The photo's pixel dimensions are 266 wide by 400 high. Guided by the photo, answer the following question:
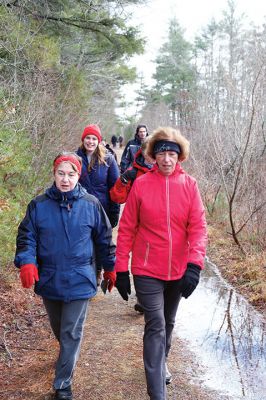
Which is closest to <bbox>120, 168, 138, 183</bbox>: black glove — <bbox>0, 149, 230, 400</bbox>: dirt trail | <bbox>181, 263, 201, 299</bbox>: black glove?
<bbox>0, 149, 230, 400</bbox>: dirt trail

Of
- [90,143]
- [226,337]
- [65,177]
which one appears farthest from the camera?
[90,143]

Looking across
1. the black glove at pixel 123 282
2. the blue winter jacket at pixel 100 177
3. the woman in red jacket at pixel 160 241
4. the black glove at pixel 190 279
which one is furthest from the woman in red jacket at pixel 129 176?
the black glove at pixel 190 279

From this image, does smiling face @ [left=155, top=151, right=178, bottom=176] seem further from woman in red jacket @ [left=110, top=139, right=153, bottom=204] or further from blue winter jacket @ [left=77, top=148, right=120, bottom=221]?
blue winter jacket @ [left=77, top=148, right=120, bottom=221]

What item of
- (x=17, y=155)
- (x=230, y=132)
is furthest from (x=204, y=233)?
(x=230, y=132)

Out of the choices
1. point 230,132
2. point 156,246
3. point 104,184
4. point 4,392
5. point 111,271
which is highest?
point 230,132

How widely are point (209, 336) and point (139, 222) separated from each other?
231 cm

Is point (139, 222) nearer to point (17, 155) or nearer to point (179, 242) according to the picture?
point (179, 242)

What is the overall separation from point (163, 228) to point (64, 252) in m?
0.79

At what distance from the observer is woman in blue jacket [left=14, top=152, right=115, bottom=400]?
336 cm

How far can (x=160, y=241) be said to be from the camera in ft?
10.9

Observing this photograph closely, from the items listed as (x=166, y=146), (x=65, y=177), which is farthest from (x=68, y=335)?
(x=166, y=146)

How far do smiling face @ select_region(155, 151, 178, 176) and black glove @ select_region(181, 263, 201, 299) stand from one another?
0.75m

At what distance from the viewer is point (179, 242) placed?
11.0ft

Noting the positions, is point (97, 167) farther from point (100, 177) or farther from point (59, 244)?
point (59, 244)
